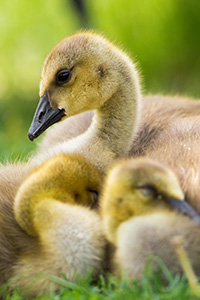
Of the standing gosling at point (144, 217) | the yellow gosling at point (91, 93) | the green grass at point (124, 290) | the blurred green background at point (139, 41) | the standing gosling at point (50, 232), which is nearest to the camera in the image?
the green grass at point (124, 290)

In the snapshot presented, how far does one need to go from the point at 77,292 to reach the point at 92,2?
554cm

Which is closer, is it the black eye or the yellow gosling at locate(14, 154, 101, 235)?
the yellow gosling at locate(14, 154, 101, 235)

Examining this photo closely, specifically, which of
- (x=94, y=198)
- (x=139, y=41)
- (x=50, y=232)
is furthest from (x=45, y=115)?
(x=139, y=41)

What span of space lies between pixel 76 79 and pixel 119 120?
0.27m

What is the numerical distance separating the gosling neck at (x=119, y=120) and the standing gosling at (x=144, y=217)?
73cm

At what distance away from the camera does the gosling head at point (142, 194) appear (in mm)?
1988

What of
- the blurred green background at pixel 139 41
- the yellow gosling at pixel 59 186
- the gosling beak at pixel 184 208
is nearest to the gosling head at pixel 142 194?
the gosling beak at pixel 184 208

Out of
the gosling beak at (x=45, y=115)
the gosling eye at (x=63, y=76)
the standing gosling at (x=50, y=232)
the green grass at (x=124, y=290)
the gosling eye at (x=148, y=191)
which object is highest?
the gosling eye at (x=63, y=76)

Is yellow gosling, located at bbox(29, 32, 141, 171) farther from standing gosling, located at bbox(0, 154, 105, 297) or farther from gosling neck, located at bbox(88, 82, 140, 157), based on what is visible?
standing gosling, located at bbox(0, 154, 105, 297)

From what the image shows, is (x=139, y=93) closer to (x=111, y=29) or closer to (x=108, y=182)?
(x=108, y=182)

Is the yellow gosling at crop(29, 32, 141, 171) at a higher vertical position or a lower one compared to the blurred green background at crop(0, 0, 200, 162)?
lower

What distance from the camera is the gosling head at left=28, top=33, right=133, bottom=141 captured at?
9.18 ft

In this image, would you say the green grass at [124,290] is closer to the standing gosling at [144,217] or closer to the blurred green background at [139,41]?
the standing gosling at [144,217]

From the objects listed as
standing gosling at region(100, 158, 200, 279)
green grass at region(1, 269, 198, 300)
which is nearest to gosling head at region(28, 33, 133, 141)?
standing gosling at region(100, 158, 200, 279)
